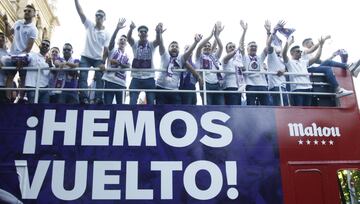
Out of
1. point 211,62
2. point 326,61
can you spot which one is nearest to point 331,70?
point 326,61

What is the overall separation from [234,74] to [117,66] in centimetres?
196

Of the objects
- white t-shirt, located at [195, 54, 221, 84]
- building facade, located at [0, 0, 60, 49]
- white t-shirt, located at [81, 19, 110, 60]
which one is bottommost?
white t-shirt, located at [195, 54, 221, 84]

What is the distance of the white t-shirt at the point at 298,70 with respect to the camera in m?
6.56

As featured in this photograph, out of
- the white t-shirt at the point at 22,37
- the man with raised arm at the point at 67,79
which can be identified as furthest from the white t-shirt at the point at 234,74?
the white t-shirt at the point at 22,37

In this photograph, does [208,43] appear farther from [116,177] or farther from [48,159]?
[48,159]

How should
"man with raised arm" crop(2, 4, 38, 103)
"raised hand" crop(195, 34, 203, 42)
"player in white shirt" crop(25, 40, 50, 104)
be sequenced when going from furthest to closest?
1. "raised hand" crop(195, 34, 203, 42)
2. "man with raised arm" crop(2, 4, 38, 103)
3. "player in white shirt" crop(25, 40, 50, 104)

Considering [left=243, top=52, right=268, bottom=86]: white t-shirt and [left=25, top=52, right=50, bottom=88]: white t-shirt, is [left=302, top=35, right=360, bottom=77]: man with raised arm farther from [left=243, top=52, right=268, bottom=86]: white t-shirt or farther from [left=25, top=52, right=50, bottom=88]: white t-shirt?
[left=25, top=52, right=50, bottom=88]: white t-shirt

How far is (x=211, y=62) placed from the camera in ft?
22.0

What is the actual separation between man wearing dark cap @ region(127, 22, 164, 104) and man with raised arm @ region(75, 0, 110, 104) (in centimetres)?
50

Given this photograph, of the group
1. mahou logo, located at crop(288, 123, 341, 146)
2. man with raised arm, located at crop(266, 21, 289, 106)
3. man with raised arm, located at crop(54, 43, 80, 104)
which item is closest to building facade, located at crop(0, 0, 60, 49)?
man with raised arm, located at crop(54, 43, 80, 104)

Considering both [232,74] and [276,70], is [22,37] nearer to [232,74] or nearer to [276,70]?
[232,74]

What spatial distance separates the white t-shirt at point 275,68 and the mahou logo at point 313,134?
91cm

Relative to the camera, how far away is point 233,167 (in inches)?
221

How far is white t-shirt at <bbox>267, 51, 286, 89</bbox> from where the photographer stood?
661 cm
